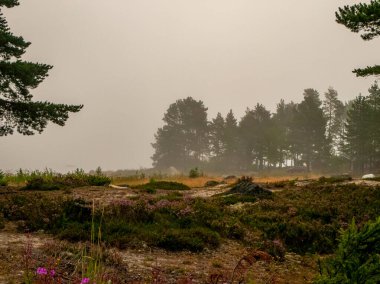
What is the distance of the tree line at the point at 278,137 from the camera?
5806 centimetres

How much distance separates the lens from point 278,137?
6956 centimetres

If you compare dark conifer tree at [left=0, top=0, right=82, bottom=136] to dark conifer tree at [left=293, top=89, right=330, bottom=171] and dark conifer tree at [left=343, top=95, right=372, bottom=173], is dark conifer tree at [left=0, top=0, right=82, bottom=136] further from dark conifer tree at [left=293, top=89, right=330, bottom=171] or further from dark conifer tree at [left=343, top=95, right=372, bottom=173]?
dark conifer tree at [left=293, top=89, right=330, bottom=171]

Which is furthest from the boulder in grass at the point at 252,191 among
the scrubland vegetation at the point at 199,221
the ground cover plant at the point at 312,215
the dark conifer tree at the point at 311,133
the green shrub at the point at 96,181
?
the dark conifer tree at the point at 311,133

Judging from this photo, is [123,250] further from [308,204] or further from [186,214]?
[308,204]

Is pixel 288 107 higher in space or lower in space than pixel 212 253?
higher

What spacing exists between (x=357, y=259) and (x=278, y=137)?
6844 centimetres

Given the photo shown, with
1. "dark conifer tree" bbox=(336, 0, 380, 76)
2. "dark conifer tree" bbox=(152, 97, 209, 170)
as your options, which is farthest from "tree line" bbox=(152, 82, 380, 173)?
"dark conifer tree" bbox=(336, 0, 380, 76)

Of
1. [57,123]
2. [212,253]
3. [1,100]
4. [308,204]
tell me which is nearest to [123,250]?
[212,253]

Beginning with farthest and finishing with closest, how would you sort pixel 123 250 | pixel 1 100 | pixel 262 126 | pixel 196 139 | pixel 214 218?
pixel 196 139 < pixel 262 126 < pixel 1 100 < pixel 214 218 < pixel 123 250

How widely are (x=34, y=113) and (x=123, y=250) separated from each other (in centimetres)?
1001

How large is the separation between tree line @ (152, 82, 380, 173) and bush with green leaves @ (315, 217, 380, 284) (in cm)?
5676

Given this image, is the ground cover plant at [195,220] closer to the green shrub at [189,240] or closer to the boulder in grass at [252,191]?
the green shrub at [189,240]

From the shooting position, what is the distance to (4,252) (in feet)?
21.4

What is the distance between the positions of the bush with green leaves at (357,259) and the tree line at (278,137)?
56.8 m
